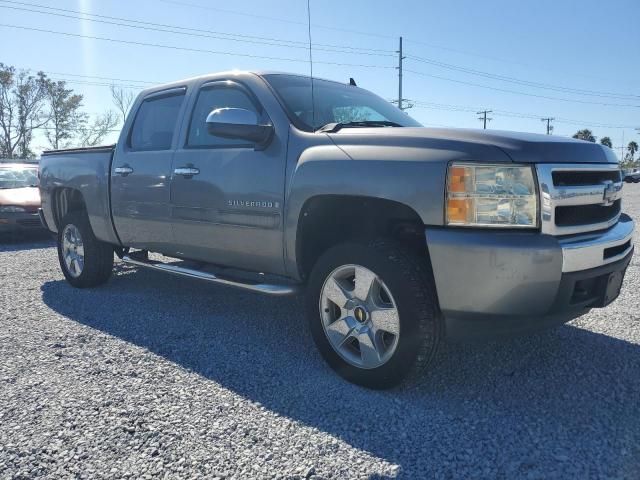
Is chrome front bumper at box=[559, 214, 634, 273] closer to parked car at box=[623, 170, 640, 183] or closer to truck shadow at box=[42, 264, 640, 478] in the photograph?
truck shadow at box=[42, 264, 640, 478]

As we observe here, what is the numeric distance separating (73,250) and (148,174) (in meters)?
1.74

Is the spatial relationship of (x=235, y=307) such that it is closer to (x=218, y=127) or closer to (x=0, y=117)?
(x=218, y=127)

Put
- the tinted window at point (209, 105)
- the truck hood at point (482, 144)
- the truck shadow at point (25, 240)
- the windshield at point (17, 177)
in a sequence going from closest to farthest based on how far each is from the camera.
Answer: the truck hood at point (482, 144) → the tinted window at point (209, 105) → the truck shadow at point (25, 240) → the windshield at point (17, 177)

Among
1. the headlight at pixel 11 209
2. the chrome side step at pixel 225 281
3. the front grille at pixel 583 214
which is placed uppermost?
the front grille at pixel 583 214

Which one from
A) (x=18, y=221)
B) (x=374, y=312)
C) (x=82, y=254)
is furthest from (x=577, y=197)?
(x=18, y=221)

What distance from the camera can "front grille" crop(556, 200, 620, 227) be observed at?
2533 mm

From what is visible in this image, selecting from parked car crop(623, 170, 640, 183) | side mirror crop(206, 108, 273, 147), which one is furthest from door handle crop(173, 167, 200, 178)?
parked car crop(623, 170, 640, 183)

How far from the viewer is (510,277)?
93.9 inches

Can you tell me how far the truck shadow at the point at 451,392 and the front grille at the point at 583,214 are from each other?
0.91m

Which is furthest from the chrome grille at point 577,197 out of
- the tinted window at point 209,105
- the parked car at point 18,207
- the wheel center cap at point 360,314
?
the parked car at point 18,207

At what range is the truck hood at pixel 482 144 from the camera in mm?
2488

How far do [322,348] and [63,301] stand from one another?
9.80 ft

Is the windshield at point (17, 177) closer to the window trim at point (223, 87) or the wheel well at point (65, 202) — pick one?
the wheel well at point (65, 202)

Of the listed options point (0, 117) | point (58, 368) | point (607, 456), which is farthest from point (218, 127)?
point (0, 117)
